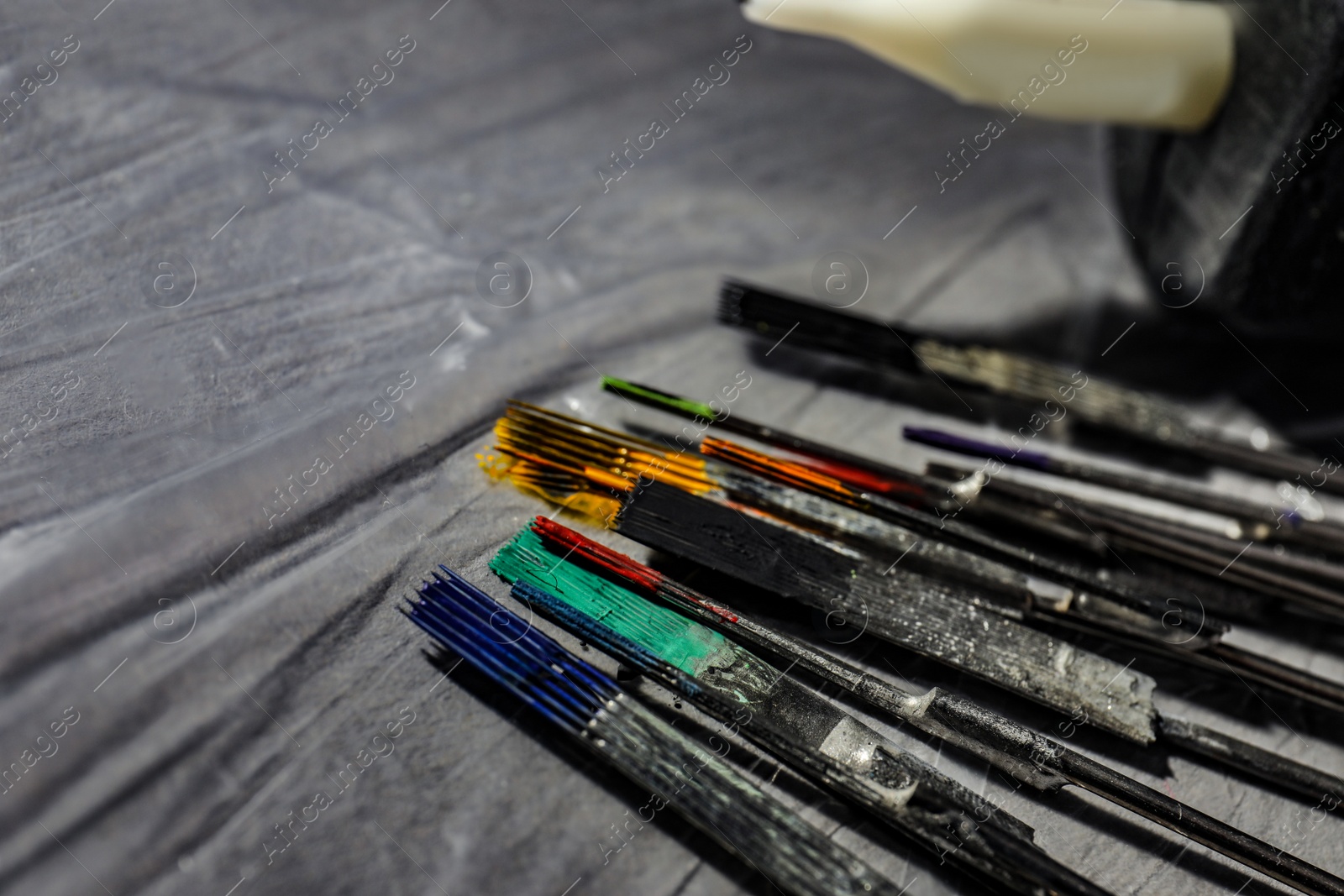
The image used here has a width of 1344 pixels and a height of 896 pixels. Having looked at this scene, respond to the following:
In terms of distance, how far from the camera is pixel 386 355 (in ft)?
4.49

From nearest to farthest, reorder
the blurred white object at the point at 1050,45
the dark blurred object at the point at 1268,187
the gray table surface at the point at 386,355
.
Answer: the gray table surface at the point at 386,355
the dark blurred object at the point at 1268,187
the blurred white object at the point at 1050,45

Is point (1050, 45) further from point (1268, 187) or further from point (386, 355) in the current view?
point (386, 355)

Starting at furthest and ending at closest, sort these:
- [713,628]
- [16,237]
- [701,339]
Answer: [701,339] → [16,237] → [713,628]

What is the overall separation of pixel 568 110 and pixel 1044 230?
1.02m

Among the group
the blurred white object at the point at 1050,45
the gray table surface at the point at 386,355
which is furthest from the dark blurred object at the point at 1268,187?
the gray table surface at the point at 386,355

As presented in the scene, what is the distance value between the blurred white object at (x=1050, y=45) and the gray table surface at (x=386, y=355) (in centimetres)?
37

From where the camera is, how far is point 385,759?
Result: 3.18 feet

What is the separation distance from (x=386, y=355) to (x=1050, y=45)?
1.17 meters

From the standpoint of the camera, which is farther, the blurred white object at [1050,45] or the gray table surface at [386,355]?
the blurred white object at [1050,45]

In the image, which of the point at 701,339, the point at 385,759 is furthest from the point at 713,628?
the point at 701,339

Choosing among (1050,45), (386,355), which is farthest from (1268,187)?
A: (386,355)

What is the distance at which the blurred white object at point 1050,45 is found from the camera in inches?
58.4

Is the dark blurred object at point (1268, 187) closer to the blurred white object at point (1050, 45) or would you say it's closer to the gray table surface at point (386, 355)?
the blurred white object at point (1050, 45)

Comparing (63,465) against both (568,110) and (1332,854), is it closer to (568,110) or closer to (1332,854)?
(568,110)
